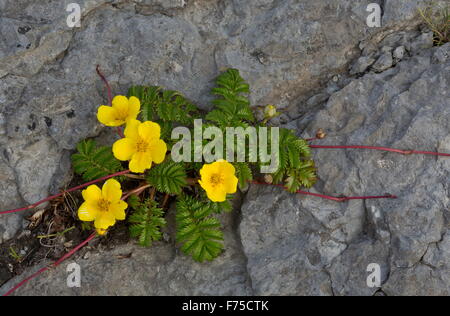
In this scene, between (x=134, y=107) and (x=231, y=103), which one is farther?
(x=231, y=103)

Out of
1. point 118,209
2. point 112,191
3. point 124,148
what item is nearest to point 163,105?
point 124,148

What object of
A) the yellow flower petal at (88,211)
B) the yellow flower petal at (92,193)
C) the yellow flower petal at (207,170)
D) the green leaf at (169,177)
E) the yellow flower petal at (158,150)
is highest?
A: the yellow flower petal at (158,150)

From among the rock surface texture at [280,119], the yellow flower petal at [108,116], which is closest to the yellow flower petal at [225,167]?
the rock surface texture at [280,119]

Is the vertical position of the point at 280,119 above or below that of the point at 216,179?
above

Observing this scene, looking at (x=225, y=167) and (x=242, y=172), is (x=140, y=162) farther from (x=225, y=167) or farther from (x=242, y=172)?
(x=242, y=172)

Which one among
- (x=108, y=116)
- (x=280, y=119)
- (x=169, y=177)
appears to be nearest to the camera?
(x=169, y=177)

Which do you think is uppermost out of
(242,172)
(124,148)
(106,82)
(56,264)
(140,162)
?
(106,82)

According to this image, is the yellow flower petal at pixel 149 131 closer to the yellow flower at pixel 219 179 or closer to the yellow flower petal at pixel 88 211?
the yellow flower at pixel 219 179
